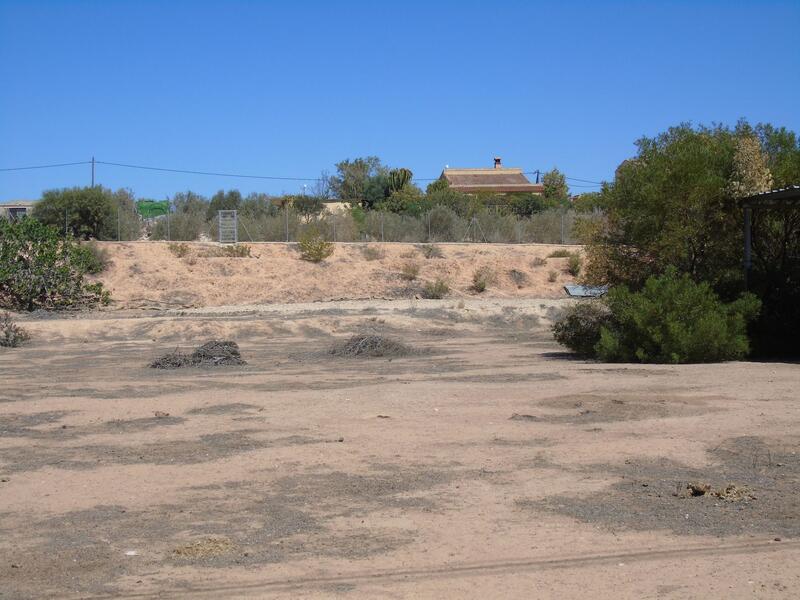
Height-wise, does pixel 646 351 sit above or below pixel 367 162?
→ below

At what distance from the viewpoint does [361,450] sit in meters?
12.7

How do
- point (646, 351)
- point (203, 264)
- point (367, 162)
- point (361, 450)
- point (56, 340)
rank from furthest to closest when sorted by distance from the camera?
point (367, 162) < point (203, 264) < point (56, 340) < point (646, 351) < point (361, 450)

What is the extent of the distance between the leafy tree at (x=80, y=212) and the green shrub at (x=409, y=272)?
50.9 ft

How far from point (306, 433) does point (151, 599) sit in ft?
21.5

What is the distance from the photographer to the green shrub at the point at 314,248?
47562mm

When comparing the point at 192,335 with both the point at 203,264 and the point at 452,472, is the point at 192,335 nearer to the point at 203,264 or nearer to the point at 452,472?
the point at 203,264

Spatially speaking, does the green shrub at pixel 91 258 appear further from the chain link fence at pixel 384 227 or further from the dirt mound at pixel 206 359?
the dirt mound at pixel 206 359

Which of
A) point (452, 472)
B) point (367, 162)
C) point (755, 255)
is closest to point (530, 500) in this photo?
point (452, 472)

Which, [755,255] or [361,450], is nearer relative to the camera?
[361,450]

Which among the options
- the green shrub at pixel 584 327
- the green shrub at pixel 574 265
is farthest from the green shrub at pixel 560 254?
the green shrub at pixel 584 327

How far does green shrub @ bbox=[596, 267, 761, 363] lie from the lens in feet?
68.3

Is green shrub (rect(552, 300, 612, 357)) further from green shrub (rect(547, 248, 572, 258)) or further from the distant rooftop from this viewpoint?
the distant rooftop

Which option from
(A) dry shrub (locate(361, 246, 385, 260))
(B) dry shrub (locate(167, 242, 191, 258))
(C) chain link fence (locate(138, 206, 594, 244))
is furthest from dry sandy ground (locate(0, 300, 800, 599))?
(C) chain link fence (locate(138, 206, 594, 244))

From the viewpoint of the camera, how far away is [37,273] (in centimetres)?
3875
